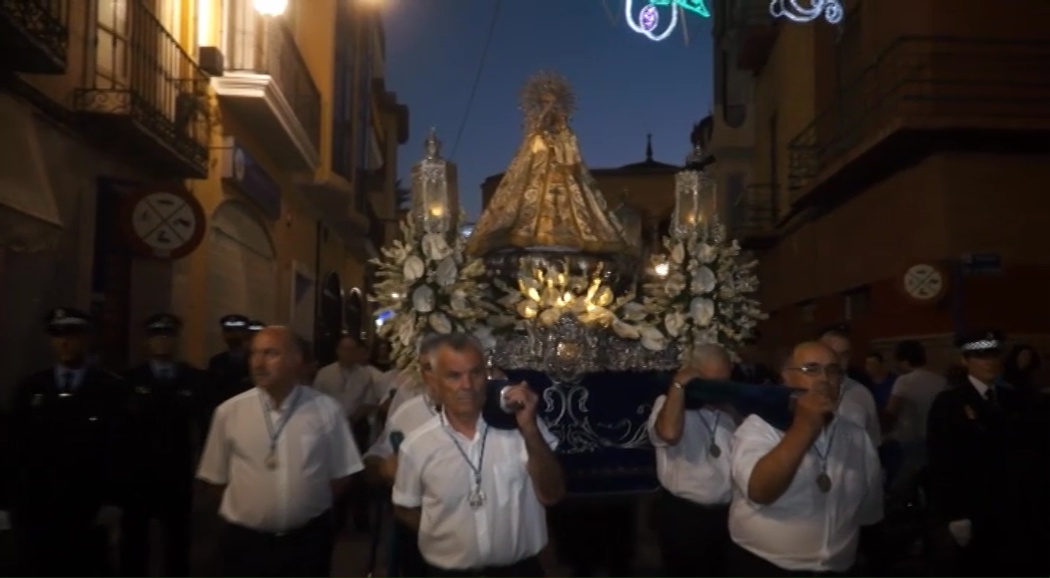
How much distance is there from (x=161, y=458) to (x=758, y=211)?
20565 mm

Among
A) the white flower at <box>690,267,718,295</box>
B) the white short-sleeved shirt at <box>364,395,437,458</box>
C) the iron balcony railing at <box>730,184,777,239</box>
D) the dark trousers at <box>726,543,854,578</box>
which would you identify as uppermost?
the iron balcony railing at <box>730,184,777,239</box>

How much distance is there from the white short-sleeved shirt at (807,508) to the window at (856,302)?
1412 cm

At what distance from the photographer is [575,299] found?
27.0ft

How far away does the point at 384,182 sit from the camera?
37438 mm

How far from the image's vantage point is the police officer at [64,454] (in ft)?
21.4

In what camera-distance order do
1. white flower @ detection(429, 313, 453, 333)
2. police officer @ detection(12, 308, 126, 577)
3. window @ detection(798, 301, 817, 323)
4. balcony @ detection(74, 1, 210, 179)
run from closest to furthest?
police officer @ detection(12, 308, 126, 577) < white flower @ detection(429, 313, 453, 333) < balcony @ detection(74, 1, 210, 179) < window @ detection(798, 301, 817, 323)

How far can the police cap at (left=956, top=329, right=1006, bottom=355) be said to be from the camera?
21.1ft

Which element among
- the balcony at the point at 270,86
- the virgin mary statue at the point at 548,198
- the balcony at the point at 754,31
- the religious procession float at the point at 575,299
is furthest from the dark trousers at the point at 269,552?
the balcony at the point at 754,31

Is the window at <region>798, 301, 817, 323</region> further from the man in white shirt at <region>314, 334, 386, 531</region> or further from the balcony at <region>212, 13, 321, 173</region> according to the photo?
the man in white shirt at <region>314, 334, 386, 531</region>

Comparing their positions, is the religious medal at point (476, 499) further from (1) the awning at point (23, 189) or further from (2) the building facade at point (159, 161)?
(1) the awning at point (23, 189)

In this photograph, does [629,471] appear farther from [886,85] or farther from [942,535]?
[886,85]

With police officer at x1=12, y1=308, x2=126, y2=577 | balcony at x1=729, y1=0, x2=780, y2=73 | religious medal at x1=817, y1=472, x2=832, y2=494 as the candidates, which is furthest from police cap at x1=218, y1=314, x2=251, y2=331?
balcony at x1=729, y1=0, x2=780, y2=73

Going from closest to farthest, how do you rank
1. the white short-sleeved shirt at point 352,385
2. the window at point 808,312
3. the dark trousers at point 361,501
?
the dark trousers at point 361,501, the white short-sleeved shirt at point 352,385, the window at point 808,312

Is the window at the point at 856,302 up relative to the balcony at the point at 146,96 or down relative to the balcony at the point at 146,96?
down
